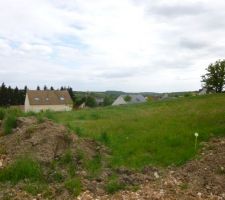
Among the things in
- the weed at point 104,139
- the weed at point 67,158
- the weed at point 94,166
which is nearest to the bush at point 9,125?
the weed at point 104,139

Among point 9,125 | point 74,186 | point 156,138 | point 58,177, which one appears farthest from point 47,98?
point 74,186

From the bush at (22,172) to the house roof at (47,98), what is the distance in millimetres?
53772

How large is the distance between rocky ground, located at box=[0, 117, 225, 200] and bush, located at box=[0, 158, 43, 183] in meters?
0.18

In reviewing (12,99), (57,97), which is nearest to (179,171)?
(57,97)

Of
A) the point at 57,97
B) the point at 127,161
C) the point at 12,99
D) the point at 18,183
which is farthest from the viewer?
the point at 12,99

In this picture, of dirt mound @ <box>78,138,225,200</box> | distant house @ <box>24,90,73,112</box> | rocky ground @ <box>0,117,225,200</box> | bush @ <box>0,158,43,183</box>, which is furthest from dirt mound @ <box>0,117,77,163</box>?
distant house @ <box>24,90,73,112</box>

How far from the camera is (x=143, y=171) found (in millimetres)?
7098

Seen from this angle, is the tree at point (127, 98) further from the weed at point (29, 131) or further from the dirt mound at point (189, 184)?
the dirt mound at point (189, 184)

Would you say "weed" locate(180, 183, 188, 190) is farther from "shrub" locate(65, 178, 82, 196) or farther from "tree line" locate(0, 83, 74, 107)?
"tree line" locate(0, 83, 74, 107)

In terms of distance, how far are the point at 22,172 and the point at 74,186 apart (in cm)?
115

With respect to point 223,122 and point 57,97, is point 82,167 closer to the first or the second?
point 223,122

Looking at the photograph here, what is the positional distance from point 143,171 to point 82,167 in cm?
114

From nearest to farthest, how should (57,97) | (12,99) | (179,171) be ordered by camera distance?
(179,171) < (57,97) < (12,99)

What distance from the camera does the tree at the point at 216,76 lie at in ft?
135
